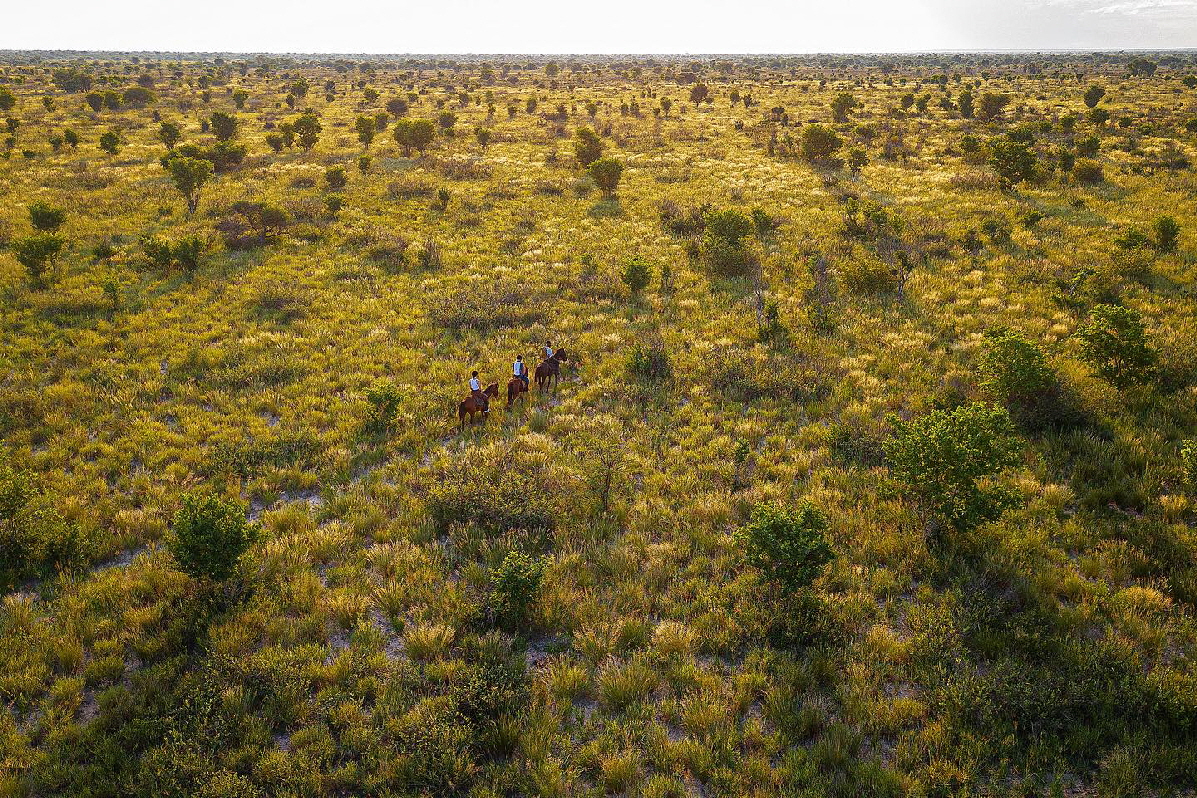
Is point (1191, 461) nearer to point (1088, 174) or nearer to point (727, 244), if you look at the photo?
point (727, 244)

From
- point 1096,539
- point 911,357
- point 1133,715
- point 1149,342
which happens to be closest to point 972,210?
point 1149,342

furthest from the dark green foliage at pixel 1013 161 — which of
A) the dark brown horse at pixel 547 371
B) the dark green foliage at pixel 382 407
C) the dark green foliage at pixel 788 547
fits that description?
the dark green foliage at pixel 382 407

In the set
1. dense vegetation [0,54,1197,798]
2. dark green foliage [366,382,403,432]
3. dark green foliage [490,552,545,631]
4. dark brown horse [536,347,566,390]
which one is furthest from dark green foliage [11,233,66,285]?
dark green foliage [490,552,545,631]

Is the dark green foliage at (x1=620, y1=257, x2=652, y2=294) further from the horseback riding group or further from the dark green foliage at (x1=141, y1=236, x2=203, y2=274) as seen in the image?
the dark green foliage at (x1=141, y1=236, x2=203, y2=274)

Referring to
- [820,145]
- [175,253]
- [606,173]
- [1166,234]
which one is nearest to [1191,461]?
[1166,234]

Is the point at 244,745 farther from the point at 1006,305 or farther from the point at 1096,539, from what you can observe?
the point at 1006,305

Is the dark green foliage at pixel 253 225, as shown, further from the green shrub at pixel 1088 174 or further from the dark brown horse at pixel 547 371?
the green shrub at pixel 1088 174

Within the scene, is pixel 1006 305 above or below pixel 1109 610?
above

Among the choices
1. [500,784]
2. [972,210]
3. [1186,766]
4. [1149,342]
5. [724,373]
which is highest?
[972,210]
